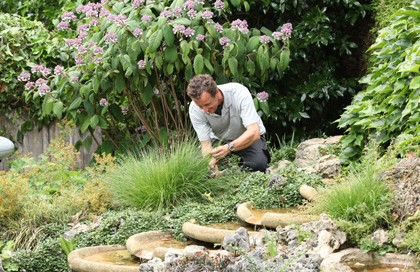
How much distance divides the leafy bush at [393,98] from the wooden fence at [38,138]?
3.70m

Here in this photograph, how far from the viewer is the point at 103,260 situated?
265 inches

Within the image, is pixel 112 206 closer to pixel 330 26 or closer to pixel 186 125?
pixel 186 125

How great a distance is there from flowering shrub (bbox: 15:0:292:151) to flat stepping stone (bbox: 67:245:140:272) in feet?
9.00

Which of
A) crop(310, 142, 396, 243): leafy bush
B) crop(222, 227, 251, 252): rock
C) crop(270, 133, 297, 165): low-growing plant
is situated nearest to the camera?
crop(310, 142, 396, 243): leafy bush

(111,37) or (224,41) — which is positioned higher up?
(111,37)

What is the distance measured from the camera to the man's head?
819 cm

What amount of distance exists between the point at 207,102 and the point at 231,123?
510mm

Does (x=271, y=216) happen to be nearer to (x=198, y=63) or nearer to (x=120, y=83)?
Result: (x=198, y=63)

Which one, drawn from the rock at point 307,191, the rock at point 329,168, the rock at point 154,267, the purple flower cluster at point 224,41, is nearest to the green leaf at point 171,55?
the purple flower cluster at point 224,41

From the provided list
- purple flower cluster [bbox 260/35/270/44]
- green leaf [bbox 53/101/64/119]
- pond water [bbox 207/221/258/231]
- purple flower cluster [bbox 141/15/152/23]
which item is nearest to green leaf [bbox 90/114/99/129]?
green leaf [bbox 53/101/64/119]

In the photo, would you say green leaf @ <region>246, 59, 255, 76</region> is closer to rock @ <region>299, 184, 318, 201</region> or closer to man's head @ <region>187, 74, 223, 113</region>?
man's head @ <region>187, 74, 223, 113</region>

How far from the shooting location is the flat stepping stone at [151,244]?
6.46 metres

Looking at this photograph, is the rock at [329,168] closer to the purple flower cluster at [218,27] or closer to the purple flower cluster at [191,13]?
the purple flower cluster at [218,27]

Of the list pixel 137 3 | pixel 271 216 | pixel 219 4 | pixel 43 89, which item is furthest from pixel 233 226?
pixel 43 89
